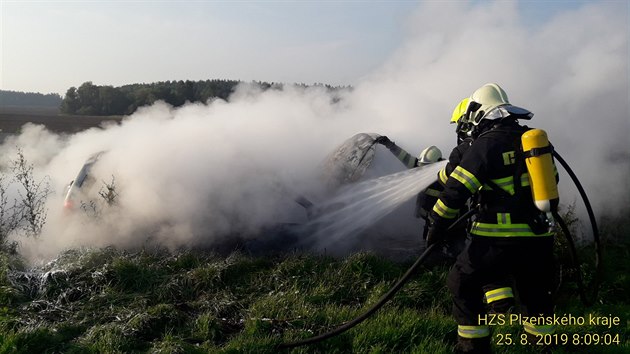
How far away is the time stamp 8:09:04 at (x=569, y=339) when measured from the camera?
3.95 meters

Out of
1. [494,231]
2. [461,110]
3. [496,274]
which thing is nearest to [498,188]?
[494,231]

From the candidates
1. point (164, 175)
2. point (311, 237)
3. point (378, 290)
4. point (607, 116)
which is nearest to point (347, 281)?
point (378, 290)

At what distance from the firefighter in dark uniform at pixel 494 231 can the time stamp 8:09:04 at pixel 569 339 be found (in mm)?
314

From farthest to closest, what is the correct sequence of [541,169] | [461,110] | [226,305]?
[226,305] < [461,110] < [541,169]

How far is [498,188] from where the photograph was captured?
355 cm

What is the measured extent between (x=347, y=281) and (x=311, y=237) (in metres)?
1.23

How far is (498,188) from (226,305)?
2731 mm

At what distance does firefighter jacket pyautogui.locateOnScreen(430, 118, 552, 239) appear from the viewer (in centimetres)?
346

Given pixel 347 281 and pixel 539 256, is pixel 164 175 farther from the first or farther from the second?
pixel 539 256

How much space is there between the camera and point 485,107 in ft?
12.8

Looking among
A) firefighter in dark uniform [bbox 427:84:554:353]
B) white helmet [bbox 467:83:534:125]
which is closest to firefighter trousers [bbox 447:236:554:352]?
firefighter in dark uniform [bbox 427:84:554:353]

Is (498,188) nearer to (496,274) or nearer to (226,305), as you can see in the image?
(496,274)

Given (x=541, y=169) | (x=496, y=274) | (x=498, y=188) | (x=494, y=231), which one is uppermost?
(x=541, y=169)

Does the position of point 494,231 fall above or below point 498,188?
below
